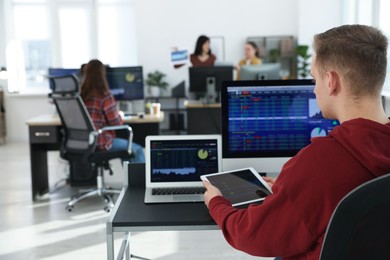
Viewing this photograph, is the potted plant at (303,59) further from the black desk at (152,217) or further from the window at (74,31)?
the black desk at (152,217)

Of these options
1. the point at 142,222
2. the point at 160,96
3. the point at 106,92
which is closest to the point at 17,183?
the point at 106,92

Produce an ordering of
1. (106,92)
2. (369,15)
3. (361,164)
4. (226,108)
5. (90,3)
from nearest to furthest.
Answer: (361,164) → (226,108) → (106,92) → (369,15) → (90,3)

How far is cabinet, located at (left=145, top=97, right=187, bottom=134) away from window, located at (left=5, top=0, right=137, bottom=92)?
0.92m

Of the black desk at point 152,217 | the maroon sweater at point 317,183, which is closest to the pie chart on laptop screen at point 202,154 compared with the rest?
the black desk at point 152,217

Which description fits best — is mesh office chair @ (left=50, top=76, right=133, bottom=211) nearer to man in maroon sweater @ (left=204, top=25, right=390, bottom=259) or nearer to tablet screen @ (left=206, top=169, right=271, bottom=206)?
tablet screen @ (left=206, top=169, right=271, bottom=206)

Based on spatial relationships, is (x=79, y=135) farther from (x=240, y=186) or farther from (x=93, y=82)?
(x=240, y=186)

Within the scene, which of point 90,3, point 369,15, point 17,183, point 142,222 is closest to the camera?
point 142,222

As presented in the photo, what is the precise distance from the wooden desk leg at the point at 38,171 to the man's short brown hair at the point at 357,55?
378 centimetres

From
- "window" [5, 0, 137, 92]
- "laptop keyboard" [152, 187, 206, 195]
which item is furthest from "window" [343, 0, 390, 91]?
"laptop keyboard" [152, 187, 206, 195]

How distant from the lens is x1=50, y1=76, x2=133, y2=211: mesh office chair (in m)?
3.99

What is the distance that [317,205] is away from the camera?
109 centimetres

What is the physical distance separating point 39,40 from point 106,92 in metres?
4.43

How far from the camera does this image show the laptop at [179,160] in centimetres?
197

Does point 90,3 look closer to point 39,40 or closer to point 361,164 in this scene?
point 39,40
